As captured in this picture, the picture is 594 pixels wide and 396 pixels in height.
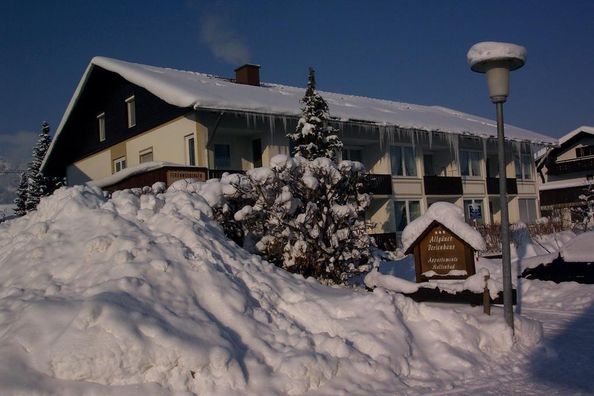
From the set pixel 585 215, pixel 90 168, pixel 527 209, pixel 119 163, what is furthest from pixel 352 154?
pixel 527 209

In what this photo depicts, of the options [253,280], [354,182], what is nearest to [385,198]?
[354,182]

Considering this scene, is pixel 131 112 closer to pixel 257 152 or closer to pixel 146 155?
pixel 146 155

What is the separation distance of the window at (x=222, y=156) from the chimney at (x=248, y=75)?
254 inches

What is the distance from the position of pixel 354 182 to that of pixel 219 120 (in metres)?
9.22

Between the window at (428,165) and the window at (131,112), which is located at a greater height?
the window at (131,112)

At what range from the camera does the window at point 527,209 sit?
34.2m

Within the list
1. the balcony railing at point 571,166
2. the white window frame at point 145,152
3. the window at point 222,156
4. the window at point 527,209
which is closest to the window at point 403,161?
the window at point 222,156

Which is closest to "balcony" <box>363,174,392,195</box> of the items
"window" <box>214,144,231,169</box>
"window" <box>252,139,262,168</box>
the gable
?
"window" <box>252,139,262,168</box>

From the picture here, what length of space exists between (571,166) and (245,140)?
31620 mm

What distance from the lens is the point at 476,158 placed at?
32188 mm

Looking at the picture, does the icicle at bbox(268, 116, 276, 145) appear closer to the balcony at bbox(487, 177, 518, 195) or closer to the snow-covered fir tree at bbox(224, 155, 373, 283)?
the snow-covered fir tree at bbox(224, 155, 373, 283)

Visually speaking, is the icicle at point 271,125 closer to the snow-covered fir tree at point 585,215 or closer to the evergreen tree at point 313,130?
the evergreen tree at point 313,130

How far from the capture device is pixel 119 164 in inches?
1011

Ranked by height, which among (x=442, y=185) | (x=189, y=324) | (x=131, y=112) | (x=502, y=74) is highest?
(x=131, y=112)
